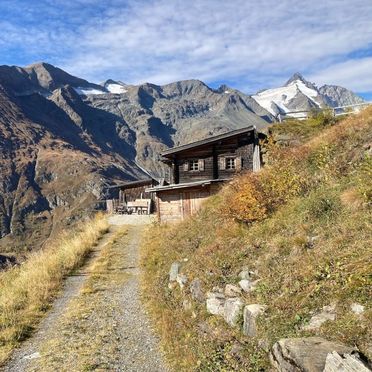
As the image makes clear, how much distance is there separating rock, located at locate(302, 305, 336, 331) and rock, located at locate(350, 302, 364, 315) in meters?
0.35

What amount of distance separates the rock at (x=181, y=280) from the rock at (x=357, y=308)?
668 centimetres

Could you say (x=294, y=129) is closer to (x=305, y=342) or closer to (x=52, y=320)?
(x=52, y=320)

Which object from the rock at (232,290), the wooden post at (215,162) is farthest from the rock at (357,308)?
the wooden post at (215,162)

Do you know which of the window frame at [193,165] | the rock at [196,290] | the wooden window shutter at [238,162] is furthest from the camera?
the window frame at [193,165]

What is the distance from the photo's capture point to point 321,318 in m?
7.21

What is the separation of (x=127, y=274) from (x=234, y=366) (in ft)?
36.7

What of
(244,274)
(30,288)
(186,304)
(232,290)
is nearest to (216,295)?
(232,290)

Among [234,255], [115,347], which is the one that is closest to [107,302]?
[115,347]

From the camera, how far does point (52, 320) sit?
12.8 m

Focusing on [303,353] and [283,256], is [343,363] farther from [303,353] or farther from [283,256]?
[283,256]

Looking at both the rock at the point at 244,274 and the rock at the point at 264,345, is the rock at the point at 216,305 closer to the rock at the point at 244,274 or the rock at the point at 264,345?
the rock at the point at 244,274

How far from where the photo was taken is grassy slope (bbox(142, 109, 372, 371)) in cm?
760

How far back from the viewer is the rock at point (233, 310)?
9.14 metres

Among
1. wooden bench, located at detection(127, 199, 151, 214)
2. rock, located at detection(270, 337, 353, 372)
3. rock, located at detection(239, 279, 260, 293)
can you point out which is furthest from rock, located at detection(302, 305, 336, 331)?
wooden bench, located at detection(127, 199, 151, 214)
